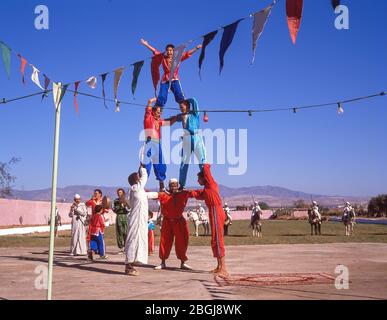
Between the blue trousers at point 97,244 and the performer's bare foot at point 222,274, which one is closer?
the performer's bare foot at point 222,274

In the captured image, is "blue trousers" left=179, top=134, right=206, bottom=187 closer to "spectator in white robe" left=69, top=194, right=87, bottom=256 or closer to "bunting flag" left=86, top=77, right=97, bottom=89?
"bunting flag" left=86, top=77, right=97, bottom=89

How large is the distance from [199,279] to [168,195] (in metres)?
2.35

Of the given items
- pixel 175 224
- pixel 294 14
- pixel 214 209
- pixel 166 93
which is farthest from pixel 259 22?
pixel 175 224

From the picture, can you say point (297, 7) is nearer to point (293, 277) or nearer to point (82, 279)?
point (293, 277)

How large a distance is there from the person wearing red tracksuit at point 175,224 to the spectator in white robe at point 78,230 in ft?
14.1

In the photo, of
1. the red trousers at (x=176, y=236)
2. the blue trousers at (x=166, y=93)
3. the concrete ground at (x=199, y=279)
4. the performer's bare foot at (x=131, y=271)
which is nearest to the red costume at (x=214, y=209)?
the concrete ground at (x=199, y=279)

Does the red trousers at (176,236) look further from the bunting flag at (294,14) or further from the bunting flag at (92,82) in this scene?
the bunting flag at (294,14)

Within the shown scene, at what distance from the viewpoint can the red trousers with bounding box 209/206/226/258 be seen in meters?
8.31

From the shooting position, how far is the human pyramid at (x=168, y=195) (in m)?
8.45

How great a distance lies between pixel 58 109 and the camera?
5.81 m

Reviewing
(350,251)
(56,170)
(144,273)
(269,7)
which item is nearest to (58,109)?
(56,170)

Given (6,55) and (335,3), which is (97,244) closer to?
(6,55)

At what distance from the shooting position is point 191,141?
32.1 ft
